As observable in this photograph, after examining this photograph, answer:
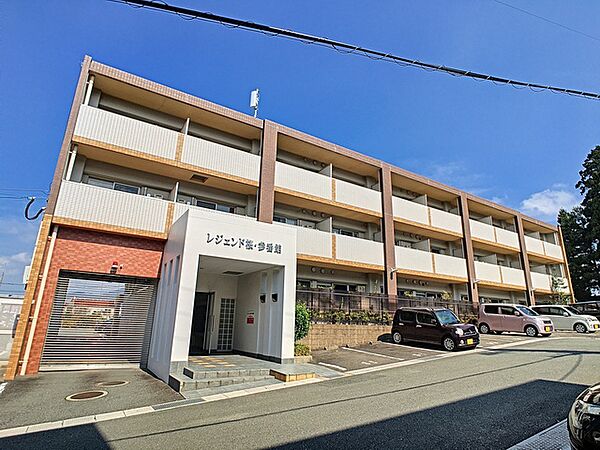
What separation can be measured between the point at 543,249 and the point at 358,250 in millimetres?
19207

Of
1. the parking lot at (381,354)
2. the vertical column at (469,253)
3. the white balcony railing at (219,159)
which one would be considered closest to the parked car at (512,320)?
the vertical column at (469,253)

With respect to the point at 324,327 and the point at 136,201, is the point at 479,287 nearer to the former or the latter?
the point at 324,327

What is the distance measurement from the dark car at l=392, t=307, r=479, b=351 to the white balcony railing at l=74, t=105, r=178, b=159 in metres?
11.2

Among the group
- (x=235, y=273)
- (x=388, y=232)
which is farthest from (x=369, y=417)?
(x=388, y=232)

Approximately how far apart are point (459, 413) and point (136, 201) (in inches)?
430

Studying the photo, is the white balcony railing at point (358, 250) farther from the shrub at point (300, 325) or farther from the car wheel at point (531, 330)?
the car wheel at point (531, 330)

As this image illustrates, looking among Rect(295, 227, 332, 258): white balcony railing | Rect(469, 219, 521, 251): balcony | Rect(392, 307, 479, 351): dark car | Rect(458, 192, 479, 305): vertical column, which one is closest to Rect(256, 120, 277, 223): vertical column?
Rect(295, 227, 332, 258): white balcony railing

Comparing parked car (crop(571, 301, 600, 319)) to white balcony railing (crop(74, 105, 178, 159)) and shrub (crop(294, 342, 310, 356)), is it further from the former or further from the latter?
Result: white balcony railing (crop(74, 105, 178, 159))

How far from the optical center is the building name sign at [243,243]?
9586 mm

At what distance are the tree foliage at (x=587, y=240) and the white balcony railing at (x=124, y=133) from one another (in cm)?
3511

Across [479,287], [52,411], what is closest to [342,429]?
[52,411]

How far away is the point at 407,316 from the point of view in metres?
14.4

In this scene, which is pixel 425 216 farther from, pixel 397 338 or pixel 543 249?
pixel 543 249

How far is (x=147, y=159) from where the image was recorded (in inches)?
481
